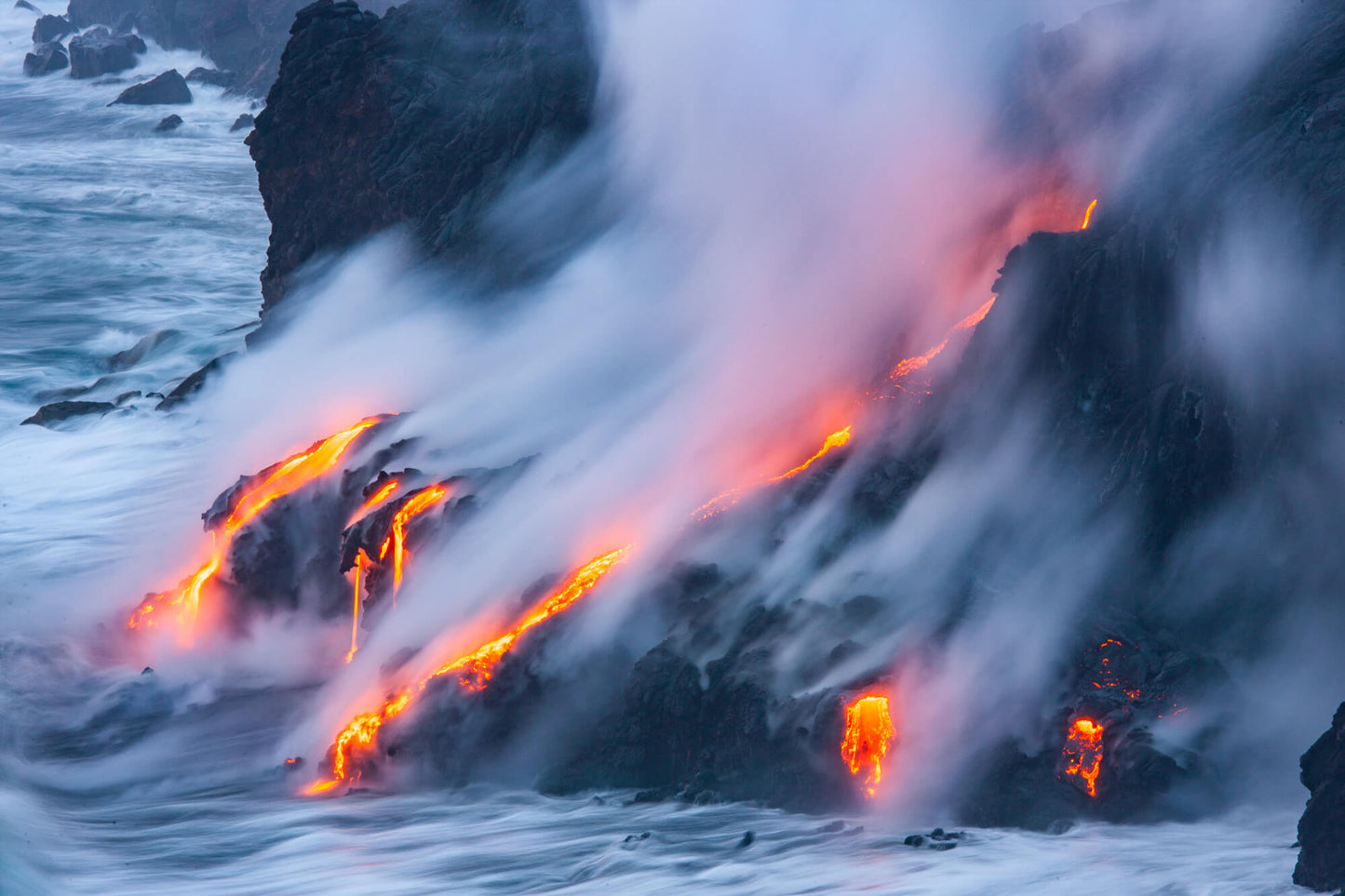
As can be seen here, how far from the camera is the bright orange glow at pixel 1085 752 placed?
9.09 m

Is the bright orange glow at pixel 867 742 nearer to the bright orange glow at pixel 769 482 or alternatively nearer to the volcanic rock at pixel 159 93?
the bright orange glow at pixel 769 482

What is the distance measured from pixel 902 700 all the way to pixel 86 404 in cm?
1613

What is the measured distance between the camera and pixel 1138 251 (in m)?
10.8

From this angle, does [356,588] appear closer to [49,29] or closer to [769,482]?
[769,482]

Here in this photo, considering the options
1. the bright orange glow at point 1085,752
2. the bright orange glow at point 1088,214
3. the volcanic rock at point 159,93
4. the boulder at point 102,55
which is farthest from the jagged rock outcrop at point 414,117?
the boulder at point 102,55

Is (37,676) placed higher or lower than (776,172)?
lower

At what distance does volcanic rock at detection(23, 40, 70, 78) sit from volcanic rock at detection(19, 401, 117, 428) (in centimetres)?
3794

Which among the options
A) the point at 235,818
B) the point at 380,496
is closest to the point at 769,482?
the point at 380,496

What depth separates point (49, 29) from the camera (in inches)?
2413

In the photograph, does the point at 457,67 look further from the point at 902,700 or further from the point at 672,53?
the point at 902,700

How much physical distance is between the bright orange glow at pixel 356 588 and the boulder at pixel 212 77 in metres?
42.9

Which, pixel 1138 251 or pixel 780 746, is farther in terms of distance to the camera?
pixel 1138 251

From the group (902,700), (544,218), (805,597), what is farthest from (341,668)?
(544,218)

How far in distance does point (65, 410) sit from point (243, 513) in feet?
30.1
